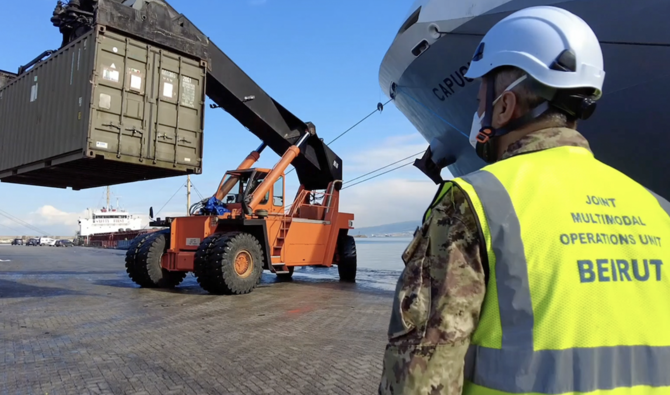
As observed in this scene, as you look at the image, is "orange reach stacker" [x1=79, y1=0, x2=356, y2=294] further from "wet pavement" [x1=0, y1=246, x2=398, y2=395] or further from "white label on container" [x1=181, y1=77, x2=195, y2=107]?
"wet pavement" [x1=0, y1=246, x2=398, y2=395]

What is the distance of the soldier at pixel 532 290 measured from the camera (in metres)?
1.13

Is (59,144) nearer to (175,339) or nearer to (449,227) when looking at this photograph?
(175,339)

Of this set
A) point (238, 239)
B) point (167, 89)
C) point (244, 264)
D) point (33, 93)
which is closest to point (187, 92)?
point (167, 89)

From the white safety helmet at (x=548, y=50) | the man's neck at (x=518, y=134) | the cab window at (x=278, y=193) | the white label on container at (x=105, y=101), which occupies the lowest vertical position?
the man's neck at (x=518, y=134)

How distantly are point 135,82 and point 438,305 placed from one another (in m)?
6.51

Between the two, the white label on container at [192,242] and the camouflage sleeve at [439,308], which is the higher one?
the white label on container at [192,242]

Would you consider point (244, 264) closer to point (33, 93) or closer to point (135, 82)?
point (135, 82)

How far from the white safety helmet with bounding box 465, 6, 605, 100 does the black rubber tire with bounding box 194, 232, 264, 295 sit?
7.92 m

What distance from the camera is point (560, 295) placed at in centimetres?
114

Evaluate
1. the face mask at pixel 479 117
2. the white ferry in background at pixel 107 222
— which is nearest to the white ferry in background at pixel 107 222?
the white ferry in background at pixel 107 222

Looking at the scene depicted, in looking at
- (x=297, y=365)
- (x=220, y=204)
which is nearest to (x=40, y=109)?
(x=220, y=204)

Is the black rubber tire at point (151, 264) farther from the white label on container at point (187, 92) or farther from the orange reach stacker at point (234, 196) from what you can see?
the white label on container at point (187, 92)

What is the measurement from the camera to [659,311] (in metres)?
1.22

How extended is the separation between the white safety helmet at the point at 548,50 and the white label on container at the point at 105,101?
5.89 m
